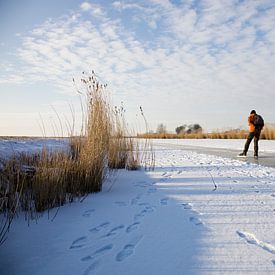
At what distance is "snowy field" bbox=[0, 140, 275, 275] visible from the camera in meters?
1.56

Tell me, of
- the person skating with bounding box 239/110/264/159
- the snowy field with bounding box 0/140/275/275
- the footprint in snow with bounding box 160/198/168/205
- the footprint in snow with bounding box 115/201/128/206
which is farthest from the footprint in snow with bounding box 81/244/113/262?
the person skating with bounding box 239/110/264/159

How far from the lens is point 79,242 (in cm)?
190

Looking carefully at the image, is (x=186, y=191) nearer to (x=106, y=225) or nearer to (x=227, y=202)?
(x=227, y=202)

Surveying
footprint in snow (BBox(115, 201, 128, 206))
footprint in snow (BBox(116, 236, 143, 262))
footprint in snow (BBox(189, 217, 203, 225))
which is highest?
footprint in snow (BBox(115, 201, 128, 206))

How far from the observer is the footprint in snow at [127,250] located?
1.66 meters

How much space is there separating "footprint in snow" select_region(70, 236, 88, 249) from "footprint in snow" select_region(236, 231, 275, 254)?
3.74ft

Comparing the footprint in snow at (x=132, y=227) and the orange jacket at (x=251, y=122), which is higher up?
the orange jacket at (x=251, y=122)

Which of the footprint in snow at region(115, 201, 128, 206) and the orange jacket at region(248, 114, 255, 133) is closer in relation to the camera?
the footprint in snow at region(115, 201, 128, 206)

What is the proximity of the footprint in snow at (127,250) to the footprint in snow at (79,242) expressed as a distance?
305 millimetres

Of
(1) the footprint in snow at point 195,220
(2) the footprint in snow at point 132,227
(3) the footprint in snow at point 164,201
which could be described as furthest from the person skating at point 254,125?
(2) the footprint in snow at point 132,227

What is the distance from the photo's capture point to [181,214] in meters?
2.52

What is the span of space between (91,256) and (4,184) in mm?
1302

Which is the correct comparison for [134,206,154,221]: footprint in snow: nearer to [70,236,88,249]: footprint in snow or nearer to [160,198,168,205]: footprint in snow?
[160,198,168,205]: footprint in snow

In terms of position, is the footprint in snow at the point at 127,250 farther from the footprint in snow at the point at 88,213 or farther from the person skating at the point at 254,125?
the person skating at the point at 254,125
